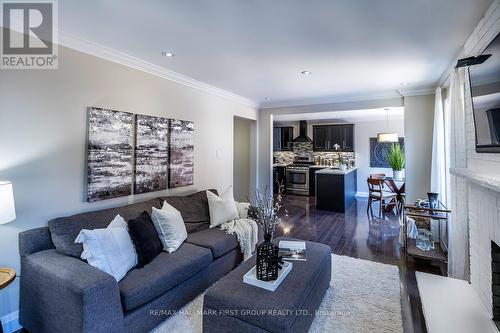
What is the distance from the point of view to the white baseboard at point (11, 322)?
6.77 feet

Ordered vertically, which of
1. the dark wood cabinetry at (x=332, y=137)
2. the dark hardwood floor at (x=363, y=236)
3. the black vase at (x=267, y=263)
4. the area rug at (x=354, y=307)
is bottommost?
the area rug at (x=354, y=307)

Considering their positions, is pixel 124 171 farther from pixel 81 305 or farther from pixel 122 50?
pixel 81 305

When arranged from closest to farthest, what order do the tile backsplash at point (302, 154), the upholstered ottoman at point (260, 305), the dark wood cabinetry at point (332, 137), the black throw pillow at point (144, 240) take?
the upholstered ottoman at point (260, 305) < the black throw pillow at point (144, 240) < the dark wood cabinetry at point (332, 137) < the tile backsplash at point (302, 154)

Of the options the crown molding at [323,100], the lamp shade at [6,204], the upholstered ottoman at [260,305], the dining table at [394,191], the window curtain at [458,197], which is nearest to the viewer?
the upholstered ottoman at [260,305]

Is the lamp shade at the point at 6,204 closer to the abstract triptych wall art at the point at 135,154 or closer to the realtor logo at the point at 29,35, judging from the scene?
the abstract triptych wall art at the point at 135,154

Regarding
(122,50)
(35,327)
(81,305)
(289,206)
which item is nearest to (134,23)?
(122,50)

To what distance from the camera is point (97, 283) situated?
169 cm

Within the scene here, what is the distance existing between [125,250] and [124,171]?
3.53ft

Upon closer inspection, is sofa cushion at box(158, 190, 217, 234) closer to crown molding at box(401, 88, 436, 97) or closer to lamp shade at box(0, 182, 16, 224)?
lamp shade at box(0, 182, 16, 224)

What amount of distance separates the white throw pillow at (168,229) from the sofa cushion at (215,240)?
21cm

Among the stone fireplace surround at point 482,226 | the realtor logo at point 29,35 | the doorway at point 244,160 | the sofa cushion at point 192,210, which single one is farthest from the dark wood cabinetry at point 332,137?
the realtor logo at point 29,35

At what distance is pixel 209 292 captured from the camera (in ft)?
6.10

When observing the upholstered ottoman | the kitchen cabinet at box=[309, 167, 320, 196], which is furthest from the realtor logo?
the kitchen cabinet at box=[309, 167, 320, 196]

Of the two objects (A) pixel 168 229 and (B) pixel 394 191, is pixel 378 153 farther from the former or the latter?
(A) pixel 168 229
